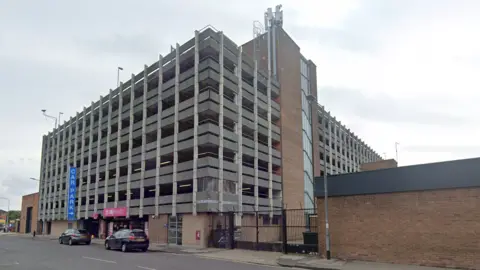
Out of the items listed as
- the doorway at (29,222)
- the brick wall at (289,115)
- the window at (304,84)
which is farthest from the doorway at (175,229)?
the doorway at (29,222)

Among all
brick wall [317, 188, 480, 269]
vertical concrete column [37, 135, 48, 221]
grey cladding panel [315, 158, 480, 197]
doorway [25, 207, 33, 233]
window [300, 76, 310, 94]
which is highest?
window [300, 76, 310, 94]

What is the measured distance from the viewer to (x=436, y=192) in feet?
51.7

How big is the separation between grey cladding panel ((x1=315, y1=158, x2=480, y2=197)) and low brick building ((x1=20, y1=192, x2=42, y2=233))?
64.2 metres

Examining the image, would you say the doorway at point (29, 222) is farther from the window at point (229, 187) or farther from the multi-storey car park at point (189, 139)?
the window at point (229, 187)

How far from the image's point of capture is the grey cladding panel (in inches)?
591

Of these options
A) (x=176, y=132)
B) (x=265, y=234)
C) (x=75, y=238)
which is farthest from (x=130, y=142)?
(x=265, y=234)

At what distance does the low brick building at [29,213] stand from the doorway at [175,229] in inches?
1716

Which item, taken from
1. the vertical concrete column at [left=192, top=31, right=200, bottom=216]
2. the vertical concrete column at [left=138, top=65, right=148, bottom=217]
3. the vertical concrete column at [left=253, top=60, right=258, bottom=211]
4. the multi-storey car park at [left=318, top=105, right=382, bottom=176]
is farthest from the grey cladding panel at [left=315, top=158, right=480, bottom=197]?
the multi-storey car park at [left=318, top=105, right=382, bottom=176]

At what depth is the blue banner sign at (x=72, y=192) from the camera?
50750mm

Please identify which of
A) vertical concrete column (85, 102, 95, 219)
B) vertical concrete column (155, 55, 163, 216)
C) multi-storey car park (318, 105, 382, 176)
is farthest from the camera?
multi-storey car park (318, 105, 382, 176)

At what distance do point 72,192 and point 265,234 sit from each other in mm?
28838

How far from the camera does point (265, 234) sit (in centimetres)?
3719

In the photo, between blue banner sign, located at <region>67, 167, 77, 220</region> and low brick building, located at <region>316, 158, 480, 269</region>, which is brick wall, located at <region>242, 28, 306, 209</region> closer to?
low brick building, located at <region>316, 158, 480, 269</region>

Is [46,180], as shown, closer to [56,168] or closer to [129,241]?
[56,168]
